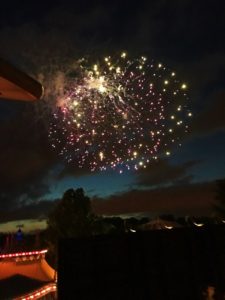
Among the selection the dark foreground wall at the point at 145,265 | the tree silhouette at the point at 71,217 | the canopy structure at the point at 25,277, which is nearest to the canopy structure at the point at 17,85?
the dark foreground wall at the point at 145,265

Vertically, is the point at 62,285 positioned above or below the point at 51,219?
below

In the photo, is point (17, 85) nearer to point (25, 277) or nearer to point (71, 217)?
point (25, 277)

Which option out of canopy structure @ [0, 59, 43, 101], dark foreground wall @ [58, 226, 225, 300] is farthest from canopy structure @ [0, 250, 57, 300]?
canopy structure @ [0, 59, 43, 101]

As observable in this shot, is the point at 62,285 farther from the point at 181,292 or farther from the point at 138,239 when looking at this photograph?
the point at 181,292

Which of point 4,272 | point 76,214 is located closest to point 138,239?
point 4,272

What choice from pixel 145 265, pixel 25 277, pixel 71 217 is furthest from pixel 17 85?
pixel 71 217

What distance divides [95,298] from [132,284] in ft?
1.84

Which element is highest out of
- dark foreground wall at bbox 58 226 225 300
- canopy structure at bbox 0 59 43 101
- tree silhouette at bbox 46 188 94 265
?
tree silhouette at bbox 46 188 94 265

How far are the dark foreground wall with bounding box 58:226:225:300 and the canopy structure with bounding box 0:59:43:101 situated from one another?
6.90 feet

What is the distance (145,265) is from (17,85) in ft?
10.9

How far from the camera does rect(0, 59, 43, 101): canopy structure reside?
3576 mm

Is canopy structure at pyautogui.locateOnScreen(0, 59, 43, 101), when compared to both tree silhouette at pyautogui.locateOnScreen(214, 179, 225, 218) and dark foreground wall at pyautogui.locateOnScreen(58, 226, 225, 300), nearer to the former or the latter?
dark foreground wall at pyautogui.locateOnScreen(58, 226, 225, 300)

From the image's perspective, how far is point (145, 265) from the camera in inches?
241

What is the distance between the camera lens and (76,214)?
104 feet
